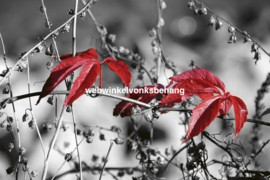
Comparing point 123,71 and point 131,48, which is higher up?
point 131,48

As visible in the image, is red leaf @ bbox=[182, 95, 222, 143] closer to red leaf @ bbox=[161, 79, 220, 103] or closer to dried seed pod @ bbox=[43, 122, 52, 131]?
red leaf @ bbox=[161, 79, 220, 103]

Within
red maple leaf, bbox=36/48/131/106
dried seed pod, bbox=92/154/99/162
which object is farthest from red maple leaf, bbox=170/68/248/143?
dried seed pod, bbox=92/154/99/162

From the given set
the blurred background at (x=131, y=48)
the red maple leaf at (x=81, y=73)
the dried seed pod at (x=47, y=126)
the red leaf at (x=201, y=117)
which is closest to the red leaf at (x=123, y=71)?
the red maple leaf at (x=81, y=73)

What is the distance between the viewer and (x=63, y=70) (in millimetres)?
425

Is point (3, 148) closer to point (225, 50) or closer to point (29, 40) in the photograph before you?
point (29, 40)

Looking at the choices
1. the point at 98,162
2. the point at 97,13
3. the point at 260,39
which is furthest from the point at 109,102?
the point at 260,39

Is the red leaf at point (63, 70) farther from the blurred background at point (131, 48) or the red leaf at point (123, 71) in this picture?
the blurred background at point (131, 48)

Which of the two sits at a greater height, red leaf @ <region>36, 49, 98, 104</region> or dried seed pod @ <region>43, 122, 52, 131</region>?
red leaf @ <region>36, 49, 98, 104</region>

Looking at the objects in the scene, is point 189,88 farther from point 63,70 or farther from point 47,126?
point 47,126

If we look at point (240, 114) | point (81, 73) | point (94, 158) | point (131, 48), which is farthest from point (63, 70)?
point (131, 48)

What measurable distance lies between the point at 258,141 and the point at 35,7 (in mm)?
1111

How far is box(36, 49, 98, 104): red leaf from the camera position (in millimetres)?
395

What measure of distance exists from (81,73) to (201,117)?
0.22 m

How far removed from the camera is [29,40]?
102cm
